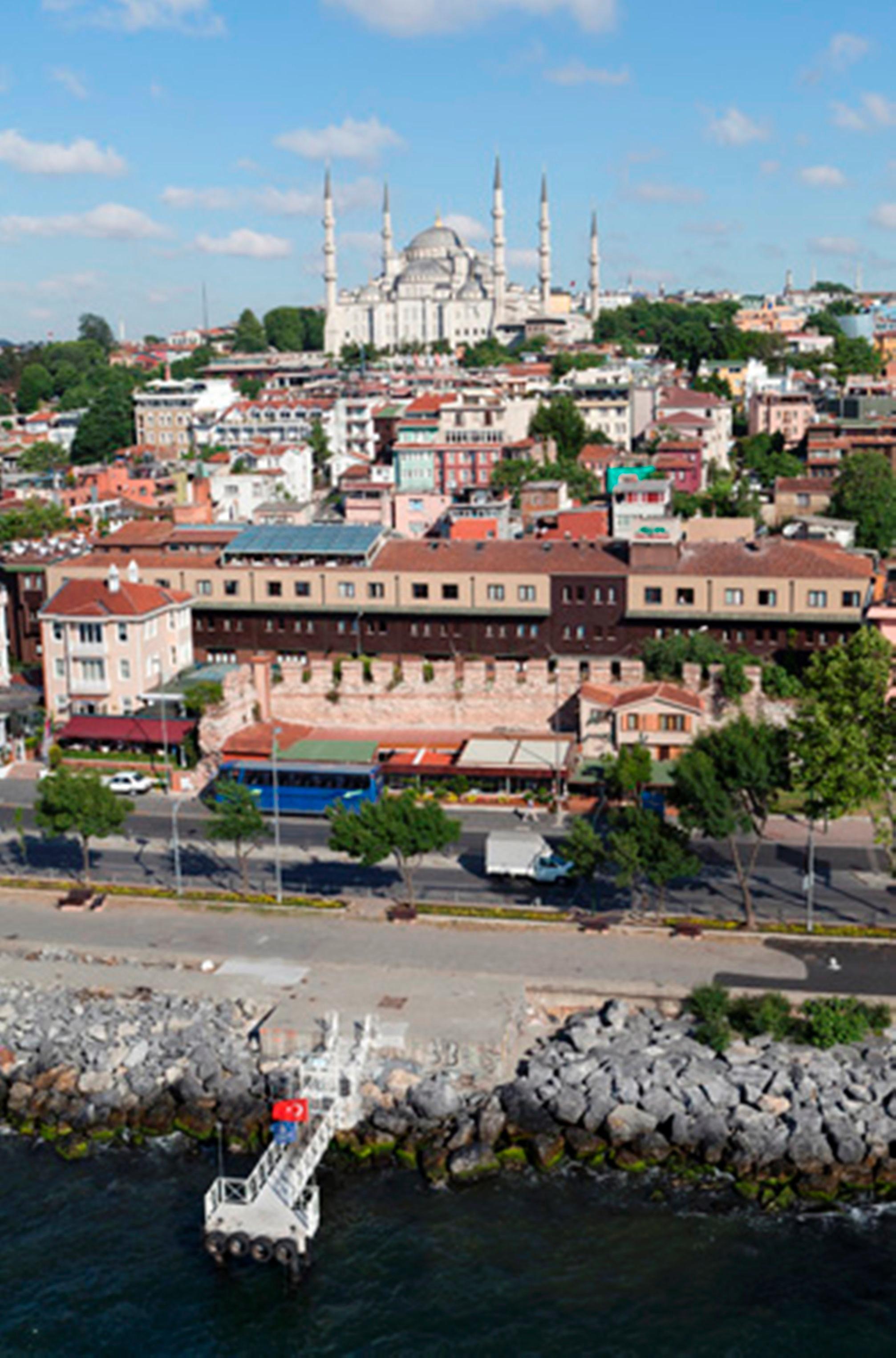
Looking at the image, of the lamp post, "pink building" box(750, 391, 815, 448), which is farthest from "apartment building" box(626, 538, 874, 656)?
"pink building" box(750, 391, 815, 448)

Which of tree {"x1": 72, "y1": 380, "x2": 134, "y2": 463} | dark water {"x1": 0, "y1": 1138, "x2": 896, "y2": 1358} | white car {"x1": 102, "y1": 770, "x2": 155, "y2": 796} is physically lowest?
dark water {"x1": 0, "y1": 1138, "x2": 896, "y2": 1358}

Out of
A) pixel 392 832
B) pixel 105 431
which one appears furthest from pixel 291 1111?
pixel 105 431

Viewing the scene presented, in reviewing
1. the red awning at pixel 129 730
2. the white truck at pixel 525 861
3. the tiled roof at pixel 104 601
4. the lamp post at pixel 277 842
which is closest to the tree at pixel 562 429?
the tiled roof at pixel 104 601

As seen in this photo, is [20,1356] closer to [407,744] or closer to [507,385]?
[407,744]

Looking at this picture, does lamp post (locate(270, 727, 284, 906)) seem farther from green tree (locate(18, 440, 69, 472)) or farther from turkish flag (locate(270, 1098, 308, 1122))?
green tree (locate(18, 440, 69, 472))

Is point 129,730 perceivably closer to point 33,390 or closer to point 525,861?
point 525,861

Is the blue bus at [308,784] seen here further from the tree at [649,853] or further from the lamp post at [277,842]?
the tree at [649,853]
